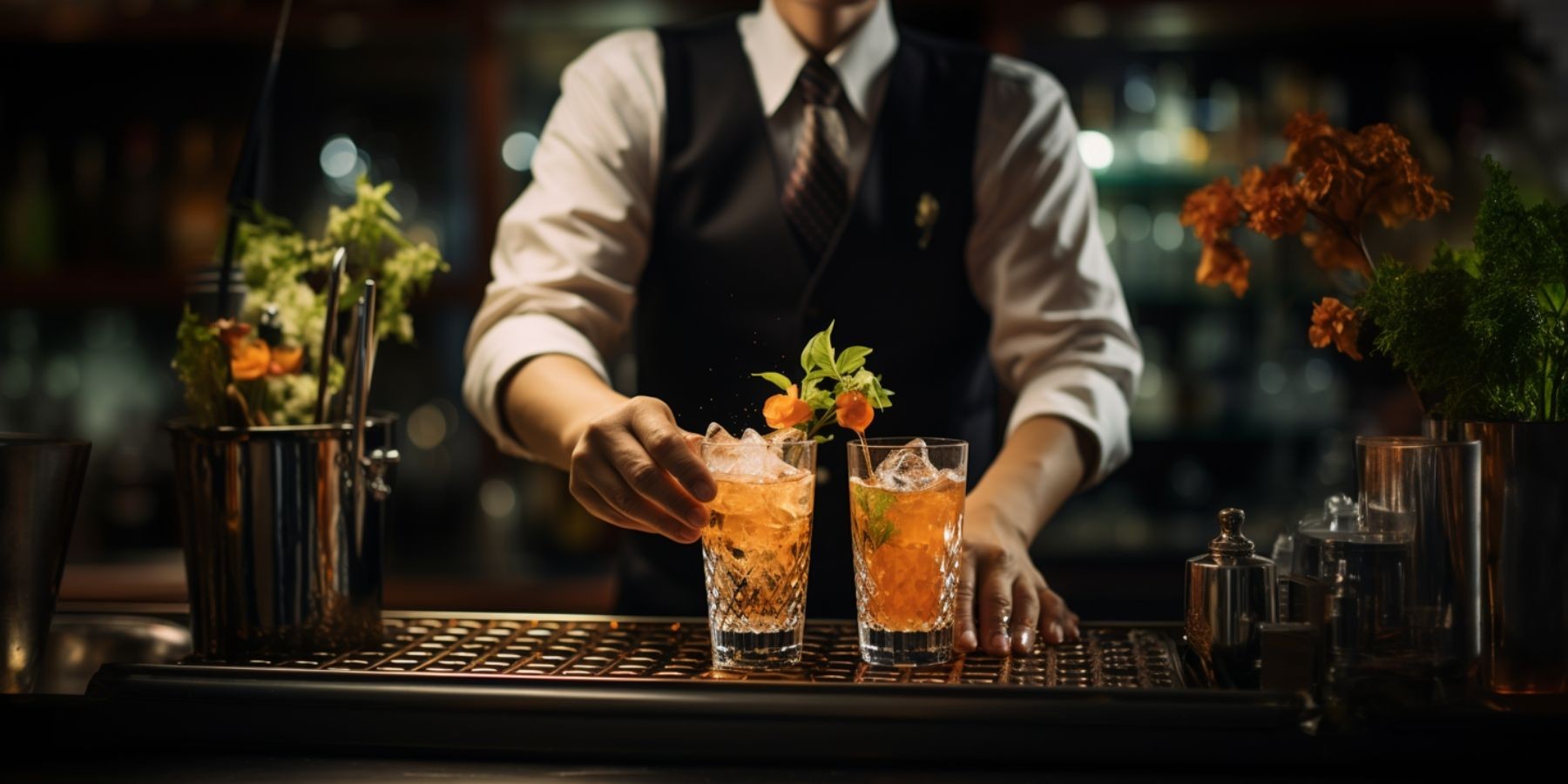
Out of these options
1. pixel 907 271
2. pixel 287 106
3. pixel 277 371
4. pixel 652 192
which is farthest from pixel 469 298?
pixel 277 371

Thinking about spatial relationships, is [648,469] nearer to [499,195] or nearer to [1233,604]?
[1233,604]

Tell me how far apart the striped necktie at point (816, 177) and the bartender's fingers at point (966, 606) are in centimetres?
66

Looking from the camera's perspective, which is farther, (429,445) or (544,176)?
(429,445)

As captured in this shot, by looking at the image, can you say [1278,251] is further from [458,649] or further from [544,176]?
[458,649]

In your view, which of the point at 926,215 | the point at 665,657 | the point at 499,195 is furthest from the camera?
the point at 499,195

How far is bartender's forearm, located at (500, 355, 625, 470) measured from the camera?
1568mm

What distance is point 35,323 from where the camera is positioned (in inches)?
143

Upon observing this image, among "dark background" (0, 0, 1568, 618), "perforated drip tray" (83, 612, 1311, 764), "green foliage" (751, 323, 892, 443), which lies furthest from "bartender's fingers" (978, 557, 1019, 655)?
"dark background" (0, 0, 1568, 618)

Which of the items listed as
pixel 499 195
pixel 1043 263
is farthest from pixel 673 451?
pixel 499 195

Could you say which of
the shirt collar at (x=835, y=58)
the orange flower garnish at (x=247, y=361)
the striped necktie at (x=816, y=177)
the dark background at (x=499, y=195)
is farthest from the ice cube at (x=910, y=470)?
the dark background at (x=499, y=195)

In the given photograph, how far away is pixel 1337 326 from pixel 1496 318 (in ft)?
0.46

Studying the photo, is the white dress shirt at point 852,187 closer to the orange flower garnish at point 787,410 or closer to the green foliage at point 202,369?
the green foliage at point 202,369

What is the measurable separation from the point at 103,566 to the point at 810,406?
8.83 feet

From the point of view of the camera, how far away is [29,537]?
4.27 feet
